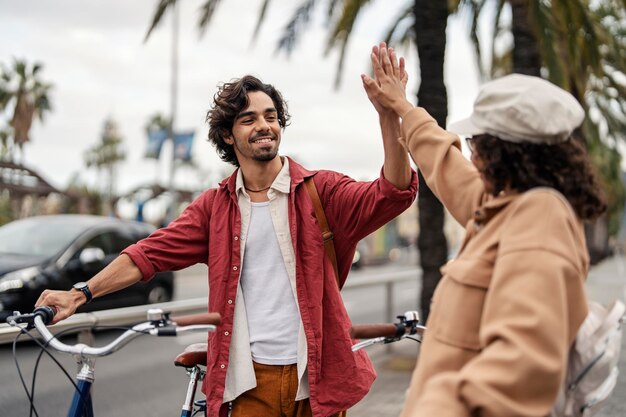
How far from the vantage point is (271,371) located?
283 centimetres

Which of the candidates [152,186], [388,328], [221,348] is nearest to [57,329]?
[221,348]

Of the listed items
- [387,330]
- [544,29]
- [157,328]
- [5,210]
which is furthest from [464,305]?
[5,210]

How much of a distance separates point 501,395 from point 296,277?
1365mm

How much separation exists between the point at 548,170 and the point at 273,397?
1.42m

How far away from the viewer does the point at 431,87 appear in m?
7.31

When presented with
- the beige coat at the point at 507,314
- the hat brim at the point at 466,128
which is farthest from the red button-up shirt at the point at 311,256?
the beige coat at the point at 507,314

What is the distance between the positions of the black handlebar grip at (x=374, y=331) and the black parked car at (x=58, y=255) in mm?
7321

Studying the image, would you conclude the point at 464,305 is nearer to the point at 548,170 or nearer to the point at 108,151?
the point at 548,170

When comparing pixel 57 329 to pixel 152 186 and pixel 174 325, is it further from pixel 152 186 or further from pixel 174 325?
pixel 152 186

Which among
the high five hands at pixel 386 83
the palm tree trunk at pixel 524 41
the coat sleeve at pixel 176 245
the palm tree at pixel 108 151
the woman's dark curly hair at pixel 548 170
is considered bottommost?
the palm tree at pixel 108 151

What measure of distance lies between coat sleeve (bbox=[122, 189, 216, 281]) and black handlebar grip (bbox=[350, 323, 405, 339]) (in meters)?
0.95

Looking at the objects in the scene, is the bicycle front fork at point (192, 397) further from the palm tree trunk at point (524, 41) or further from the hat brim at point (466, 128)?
the palm tree trunk at point (524, 41)

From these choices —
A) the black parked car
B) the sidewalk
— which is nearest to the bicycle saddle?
the sidewalk

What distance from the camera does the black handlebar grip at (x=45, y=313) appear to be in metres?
2.63
